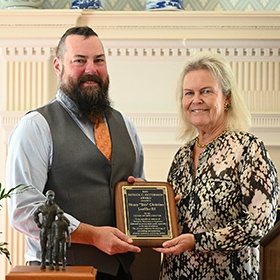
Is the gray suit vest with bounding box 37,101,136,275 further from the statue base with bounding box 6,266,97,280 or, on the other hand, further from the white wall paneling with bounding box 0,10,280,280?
the white wall paneling with bounding box 0,10,280,280

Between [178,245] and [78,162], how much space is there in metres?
0.47

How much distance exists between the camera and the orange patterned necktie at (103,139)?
313 centimetres

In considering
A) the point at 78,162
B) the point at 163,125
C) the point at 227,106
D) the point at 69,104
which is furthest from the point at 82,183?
the point at 163,125

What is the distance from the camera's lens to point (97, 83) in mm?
3166

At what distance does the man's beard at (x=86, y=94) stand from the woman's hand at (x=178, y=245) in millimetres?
582

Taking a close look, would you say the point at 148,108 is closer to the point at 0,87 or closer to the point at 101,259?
the point at 0,87

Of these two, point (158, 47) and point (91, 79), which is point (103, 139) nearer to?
point (91, 79)

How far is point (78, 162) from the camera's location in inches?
119

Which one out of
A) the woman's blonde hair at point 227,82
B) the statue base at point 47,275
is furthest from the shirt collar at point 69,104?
the statue base at point 47,275

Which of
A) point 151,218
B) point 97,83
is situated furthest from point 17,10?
point 151,218

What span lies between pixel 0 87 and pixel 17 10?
17.5 inches

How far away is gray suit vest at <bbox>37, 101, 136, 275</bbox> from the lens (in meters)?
3.02

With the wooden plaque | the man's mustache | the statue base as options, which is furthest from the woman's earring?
the statue base

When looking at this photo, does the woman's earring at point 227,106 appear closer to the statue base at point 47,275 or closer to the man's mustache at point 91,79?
the man's mustache at point 91,79
